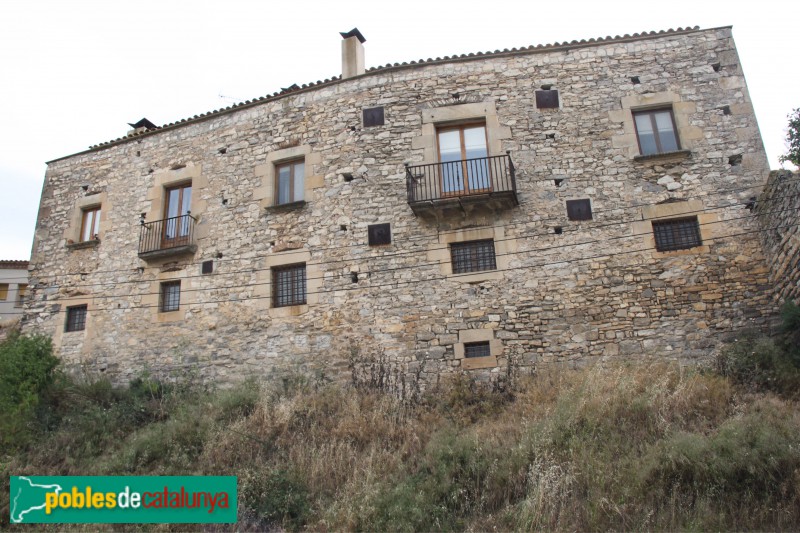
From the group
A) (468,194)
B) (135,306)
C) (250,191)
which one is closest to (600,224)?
(468,194)

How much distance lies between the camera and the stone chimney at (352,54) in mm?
13645

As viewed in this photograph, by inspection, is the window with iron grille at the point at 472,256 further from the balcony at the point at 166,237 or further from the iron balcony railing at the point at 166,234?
the iron balcony railing at the point at 166,234

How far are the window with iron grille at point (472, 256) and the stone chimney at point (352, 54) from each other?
4.98 meters

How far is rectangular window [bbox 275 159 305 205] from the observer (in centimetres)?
1332

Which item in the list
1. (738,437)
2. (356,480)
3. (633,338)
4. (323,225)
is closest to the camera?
(738,437)

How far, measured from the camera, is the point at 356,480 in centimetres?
765

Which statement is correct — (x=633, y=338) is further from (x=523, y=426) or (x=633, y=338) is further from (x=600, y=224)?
(x=523, y=426)

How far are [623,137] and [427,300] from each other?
17.4 feet

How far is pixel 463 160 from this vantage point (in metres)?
11.9

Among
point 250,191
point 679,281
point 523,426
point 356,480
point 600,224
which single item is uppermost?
point 250,191

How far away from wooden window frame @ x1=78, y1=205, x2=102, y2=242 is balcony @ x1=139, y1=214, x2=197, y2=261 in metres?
1.85

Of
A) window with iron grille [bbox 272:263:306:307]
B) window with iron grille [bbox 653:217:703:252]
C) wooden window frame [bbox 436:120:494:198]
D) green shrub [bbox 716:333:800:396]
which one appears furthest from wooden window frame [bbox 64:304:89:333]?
green shrub [bbox 716:333:800:396]

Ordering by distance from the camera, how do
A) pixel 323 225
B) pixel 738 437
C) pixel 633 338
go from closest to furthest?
pixel 738 437 → pixel 633 338 → pixel 323 225

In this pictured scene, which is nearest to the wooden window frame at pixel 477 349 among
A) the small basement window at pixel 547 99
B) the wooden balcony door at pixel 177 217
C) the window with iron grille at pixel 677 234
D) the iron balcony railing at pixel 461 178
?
the iron balcony railing at pixel 461 178
